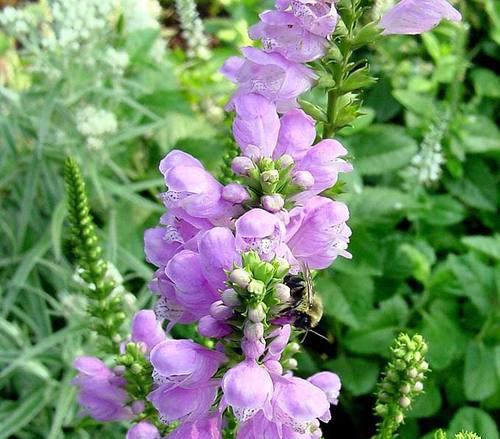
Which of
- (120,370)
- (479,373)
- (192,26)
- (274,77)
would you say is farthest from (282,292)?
(192,26)

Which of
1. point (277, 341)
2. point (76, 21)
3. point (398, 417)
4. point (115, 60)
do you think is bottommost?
point (115, 60)

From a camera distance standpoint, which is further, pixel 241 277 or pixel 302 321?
pixel 302 321

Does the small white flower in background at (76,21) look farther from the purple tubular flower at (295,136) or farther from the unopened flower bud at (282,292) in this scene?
the unopened flower bud at (282,292)

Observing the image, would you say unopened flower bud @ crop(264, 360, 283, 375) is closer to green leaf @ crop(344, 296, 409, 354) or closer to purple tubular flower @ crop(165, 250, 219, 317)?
purple tubular flower @ crop(165, 250, 219, 317)

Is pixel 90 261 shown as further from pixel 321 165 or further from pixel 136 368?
pixel 321 165

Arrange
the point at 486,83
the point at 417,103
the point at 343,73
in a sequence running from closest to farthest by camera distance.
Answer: the point at 343,73
the point at 417,103
the point at 486,83

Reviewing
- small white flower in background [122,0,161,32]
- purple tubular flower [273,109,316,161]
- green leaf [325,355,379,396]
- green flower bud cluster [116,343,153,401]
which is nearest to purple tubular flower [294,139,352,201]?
purple tubular flower [273,109,316,161]

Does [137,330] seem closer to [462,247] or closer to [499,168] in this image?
[462,247]
